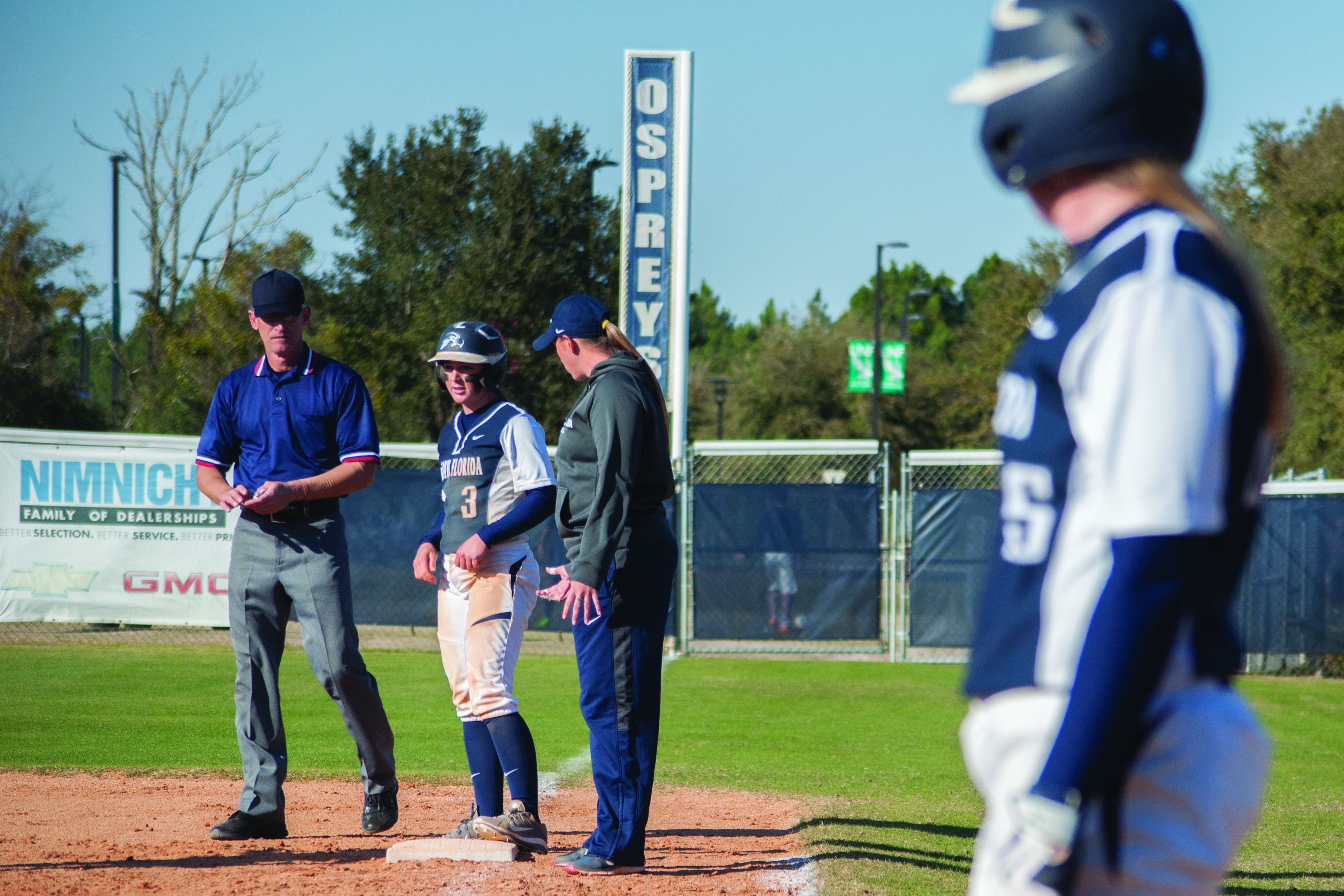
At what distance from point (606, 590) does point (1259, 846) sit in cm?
349

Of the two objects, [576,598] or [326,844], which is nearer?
[576,598]

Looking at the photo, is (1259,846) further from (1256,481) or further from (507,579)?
(1256,481)

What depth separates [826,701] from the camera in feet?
35.0

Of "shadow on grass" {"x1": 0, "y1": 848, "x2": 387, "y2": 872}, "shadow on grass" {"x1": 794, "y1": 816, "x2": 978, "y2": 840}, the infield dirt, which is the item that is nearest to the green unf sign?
the infield dirt

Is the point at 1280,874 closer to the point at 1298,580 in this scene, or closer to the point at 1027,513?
the point at 1027,513

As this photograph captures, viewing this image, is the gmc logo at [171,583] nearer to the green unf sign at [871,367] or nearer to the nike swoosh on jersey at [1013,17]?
the nike swoosh on jersey at [1013,17]

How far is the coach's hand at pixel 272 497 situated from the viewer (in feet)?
16.0

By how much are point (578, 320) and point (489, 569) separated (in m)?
1.11

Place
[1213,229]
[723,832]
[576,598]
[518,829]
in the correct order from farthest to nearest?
[723,832], [518,829], [576,598], [1213,229]

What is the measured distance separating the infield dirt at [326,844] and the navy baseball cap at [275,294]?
A: 90.8 inches

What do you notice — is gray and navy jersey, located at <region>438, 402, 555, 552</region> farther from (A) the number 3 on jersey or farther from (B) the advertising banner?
(B) the advertising banner

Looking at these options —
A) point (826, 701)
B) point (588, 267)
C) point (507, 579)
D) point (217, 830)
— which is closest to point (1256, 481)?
point (507, 579)

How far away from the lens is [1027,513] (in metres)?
1.62

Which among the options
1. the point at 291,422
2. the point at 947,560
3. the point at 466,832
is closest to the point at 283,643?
the point at 291,422
